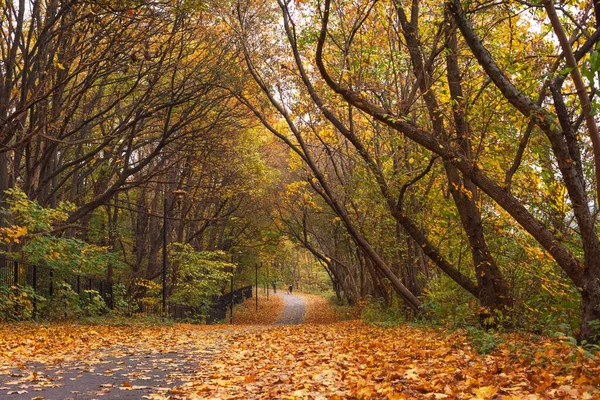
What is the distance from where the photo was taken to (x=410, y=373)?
5.93 meters

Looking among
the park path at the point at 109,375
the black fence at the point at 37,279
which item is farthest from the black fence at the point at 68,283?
the park path at the point at 109,375

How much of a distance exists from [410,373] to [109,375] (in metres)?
3.75

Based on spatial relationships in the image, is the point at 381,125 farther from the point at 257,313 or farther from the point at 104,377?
the point at 257,313

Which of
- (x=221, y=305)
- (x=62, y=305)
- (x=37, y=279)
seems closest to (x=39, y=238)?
(x=37, y=279)

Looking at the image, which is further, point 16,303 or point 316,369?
point 16,303

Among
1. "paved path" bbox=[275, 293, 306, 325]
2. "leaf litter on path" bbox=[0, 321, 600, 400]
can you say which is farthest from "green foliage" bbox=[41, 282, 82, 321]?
"paved path" bbox=[275, 293, 306, 325]

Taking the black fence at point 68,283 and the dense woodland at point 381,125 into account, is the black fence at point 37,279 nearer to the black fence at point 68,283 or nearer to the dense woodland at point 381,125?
the black fence at point 68,283

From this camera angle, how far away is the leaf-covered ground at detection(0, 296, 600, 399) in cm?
510

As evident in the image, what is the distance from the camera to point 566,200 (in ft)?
35.5

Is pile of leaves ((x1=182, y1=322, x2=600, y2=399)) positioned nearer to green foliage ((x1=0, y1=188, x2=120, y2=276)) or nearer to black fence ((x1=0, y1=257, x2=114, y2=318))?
green foliage ((x1=0, y1=188, x2=120, y2=276))

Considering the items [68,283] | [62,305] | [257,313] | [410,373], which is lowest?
[257,313]

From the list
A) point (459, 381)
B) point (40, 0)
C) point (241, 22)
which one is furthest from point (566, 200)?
point (40, 0)

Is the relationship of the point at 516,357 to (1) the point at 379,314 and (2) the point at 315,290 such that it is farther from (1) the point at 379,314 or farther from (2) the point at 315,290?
(2) the point at 315,290

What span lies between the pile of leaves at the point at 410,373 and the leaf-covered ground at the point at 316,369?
0.04 ft
